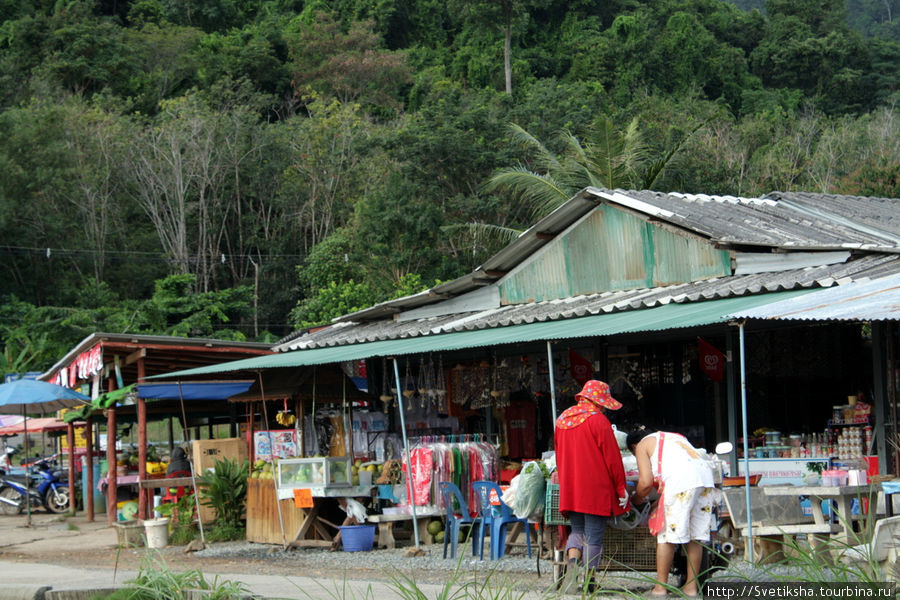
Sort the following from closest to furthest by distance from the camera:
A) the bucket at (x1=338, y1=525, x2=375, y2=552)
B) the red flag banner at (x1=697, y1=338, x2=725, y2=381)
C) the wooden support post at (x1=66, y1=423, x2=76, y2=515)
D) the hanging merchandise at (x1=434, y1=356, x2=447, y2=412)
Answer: the red flag banner at (x1=697, y1=338, x2=725, y2=381) → the bucket at (x1=338, y1=525, x2=375, y2=552) → the hanging merchandise at (x1=434, y1=356, x2=447, y2=412) → the wooden support post at (x1=66, y1=423, x2=76, y2=515)

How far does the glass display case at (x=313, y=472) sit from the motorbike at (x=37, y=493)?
995 cm

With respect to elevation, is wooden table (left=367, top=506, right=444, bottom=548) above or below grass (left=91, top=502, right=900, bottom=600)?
below

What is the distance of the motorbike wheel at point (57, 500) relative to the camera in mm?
20953

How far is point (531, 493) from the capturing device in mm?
8586

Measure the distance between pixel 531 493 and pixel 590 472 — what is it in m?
1.09

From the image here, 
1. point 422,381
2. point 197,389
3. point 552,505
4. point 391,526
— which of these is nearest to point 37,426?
point 197,389

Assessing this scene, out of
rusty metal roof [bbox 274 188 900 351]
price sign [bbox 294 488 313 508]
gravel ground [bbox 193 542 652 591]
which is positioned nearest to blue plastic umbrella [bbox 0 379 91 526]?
rusty metal roof [bbox 274 188 900 351]

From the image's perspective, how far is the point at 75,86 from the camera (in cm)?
4216

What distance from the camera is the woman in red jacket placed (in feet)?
24.9

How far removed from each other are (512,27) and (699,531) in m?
37.9

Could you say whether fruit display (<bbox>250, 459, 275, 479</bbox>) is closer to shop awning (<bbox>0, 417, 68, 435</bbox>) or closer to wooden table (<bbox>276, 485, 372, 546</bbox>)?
wooden table (<bbox>276, 485, 372, 546</bbox>)

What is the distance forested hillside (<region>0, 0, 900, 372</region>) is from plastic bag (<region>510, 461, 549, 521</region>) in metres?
14.6

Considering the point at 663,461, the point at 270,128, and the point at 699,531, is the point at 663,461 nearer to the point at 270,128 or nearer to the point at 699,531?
the point at 699,531

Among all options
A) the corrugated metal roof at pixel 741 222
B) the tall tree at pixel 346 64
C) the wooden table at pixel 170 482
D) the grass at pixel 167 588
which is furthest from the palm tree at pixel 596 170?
the tall tree at pixel 346 64
